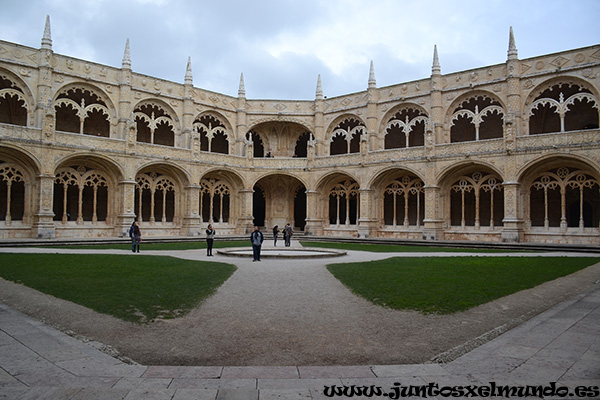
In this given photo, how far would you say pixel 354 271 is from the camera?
11.4 meters

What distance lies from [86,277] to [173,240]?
16041mm

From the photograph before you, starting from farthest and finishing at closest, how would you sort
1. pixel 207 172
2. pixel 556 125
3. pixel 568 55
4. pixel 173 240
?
1. pixel 207 172
2. pixel 556 125
3. pixel 173 240
4. pixel 568 55

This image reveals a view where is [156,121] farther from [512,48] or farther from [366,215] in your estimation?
[512,48]

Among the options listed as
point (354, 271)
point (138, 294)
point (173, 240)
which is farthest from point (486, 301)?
point (173, 240)

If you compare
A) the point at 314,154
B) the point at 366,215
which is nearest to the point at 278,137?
the point at 314,154

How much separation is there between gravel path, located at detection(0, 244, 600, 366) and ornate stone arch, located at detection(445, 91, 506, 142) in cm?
2024

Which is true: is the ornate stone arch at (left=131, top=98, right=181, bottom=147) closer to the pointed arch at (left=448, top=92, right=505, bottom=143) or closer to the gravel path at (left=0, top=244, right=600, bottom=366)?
the pointed arch at (left=448, top=92, right=505, bottom=143)

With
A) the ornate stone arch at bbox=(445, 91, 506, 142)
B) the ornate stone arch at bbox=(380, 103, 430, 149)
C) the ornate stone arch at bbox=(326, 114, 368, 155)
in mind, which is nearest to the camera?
the ornate stone arch at bbox=(445, 91, 506, 142)

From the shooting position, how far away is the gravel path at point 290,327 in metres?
4.91

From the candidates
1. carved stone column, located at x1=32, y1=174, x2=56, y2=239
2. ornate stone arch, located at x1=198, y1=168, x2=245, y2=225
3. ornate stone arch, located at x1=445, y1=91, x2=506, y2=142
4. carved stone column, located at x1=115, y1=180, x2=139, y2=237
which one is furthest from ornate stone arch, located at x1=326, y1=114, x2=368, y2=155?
carved stone column, located at x1=32, y1=174, x2=56, y2=239

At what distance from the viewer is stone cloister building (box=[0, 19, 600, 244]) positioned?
79.1 feet

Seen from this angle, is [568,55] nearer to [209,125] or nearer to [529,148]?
[529,148]

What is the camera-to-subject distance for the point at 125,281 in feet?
31.1

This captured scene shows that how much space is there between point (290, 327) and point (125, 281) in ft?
16.5
